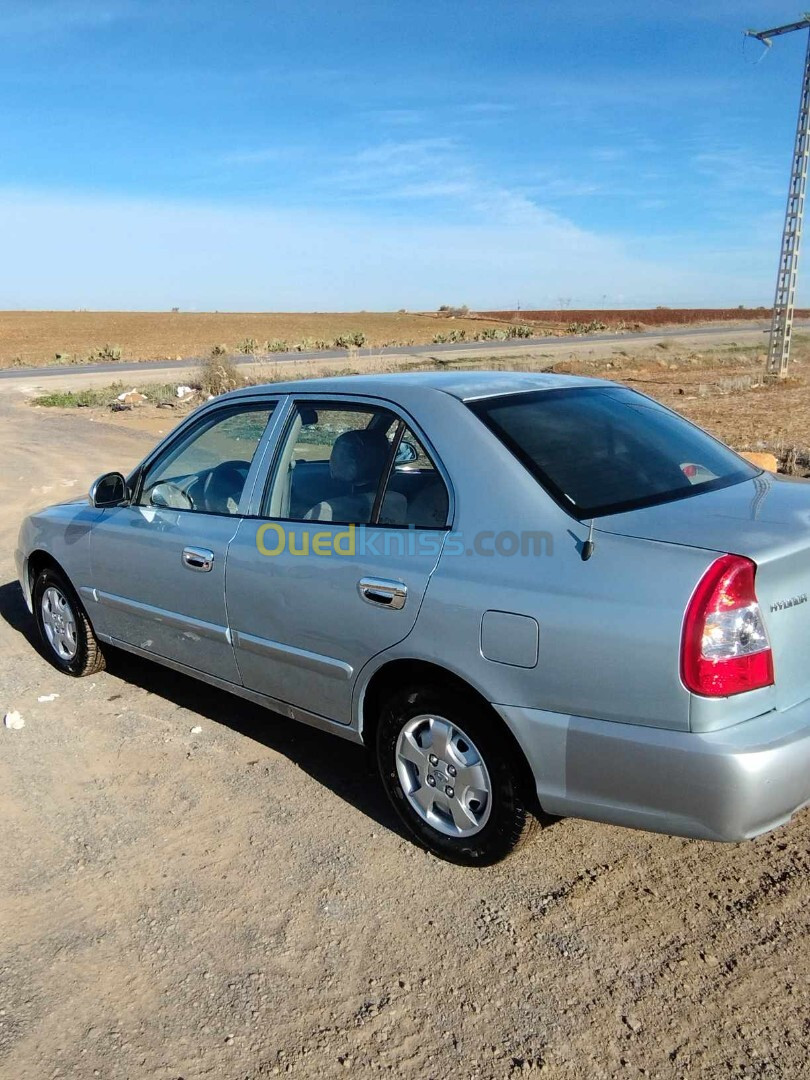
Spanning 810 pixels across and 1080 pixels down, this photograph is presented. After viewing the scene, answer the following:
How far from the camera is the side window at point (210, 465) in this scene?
13.8 ft

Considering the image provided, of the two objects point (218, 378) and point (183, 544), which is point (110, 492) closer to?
point (183, 544)

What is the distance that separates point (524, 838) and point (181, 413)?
17578mm

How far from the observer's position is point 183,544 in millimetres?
4184

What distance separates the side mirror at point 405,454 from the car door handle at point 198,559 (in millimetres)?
1013

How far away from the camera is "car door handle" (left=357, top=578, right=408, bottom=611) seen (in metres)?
3.21

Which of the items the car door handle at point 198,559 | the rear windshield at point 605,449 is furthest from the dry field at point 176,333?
the rear windshield at point 605,449

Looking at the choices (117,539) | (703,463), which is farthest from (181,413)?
(703,463)

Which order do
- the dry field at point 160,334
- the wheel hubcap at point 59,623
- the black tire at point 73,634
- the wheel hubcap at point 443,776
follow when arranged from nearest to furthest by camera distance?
the wheel hubcap at point 443,776, the black tire at point 73,634, the wheel hubcap at point 59,623, the dry field at point 160,334

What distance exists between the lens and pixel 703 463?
3576 millimetres

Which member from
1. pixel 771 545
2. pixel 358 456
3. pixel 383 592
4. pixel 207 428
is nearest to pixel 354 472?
pixel 358 456

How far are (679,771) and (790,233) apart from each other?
85.3 feet

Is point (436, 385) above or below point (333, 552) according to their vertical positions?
above

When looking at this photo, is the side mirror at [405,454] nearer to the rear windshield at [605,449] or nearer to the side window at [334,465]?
the side window at [334,465]

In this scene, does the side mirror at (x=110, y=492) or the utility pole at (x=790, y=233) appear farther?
the utility pole at (x=790, y=233)
